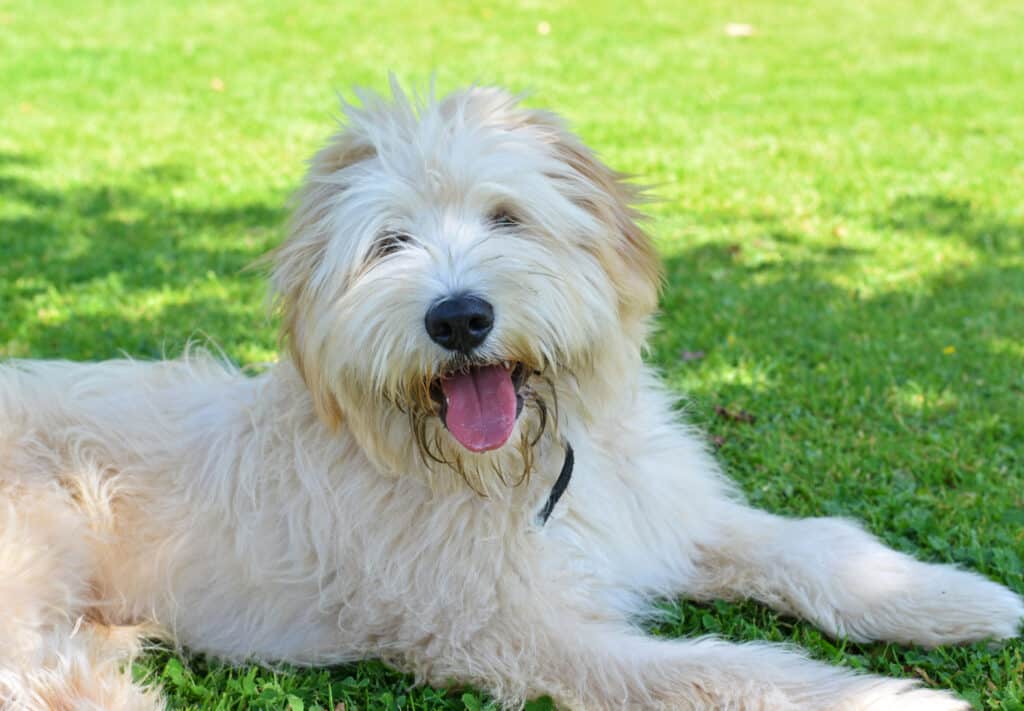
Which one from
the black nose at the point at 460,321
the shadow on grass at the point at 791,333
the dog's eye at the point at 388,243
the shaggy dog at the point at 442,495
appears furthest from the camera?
the shadow on grass at the point at 791,333

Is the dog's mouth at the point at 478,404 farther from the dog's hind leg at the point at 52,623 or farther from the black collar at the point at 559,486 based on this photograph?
the dog's hind leg at the point at 52,623

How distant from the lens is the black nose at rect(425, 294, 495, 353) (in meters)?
2.80

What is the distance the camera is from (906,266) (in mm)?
6664

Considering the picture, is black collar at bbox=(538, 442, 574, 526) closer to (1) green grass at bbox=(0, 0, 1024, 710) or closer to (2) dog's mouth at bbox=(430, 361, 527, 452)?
(2) dog's mouth at bbox=(430, 361, 527, 452)

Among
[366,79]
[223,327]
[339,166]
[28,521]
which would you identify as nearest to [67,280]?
[223,327]

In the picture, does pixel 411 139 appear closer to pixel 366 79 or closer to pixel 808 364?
pixel 808 364

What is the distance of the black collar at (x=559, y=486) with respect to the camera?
128 inches

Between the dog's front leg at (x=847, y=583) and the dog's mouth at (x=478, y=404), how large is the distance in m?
1.10

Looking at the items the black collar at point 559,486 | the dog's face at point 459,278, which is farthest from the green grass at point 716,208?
the black collar at point 559,486

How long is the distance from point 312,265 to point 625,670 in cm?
148

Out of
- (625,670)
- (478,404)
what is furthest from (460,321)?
(625,670)

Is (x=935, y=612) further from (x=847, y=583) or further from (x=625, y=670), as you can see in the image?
(x=625, y=670)

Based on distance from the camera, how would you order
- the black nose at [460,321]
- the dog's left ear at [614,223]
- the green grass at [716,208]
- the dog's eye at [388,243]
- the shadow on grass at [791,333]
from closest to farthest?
the black nose at [460,321] → the dog's eye at [388,243] → the dog's left ear at [614,223] → the green grass at [716,208] → the shadow on grass at [791,333]

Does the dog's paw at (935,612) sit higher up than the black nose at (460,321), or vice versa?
the black nose at (460,321)
